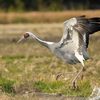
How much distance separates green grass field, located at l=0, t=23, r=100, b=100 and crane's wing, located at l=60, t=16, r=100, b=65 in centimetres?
86

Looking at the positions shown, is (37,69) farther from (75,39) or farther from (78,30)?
(78,30)

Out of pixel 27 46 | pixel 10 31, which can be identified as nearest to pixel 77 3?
pixel 10 31

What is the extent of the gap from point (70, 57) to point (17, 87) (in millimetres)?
1310

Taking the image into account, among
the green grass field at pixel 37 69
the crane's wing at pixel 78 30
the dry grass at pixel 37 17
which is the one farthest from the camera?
the dry grass at pixel 37 17

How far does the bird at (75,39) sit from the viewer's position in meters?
5.50

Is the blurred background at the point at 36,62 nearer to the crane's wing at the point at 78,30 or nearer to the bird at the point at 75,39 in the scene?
the bird at the point at 75,39

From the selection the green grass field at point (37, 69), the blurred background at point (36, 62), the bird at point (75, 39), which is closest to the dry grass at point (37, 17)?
the blurred background at point (36, 62)

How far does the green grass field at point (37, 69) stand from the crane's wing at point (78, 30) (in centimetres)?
86

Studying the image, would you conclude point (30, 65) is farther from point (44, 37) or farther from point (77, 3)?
point (77, 3)

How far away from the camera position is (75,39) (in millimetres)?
5723

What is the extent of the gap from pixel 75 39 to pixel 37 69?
3.70 metres

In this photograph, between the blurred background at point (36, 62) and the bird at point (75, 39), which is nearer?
the bird at point (75, 39)

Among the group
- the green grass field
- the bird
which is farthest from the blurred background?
the bird

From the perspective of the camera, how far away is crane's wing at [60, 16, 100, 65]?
547 cm
